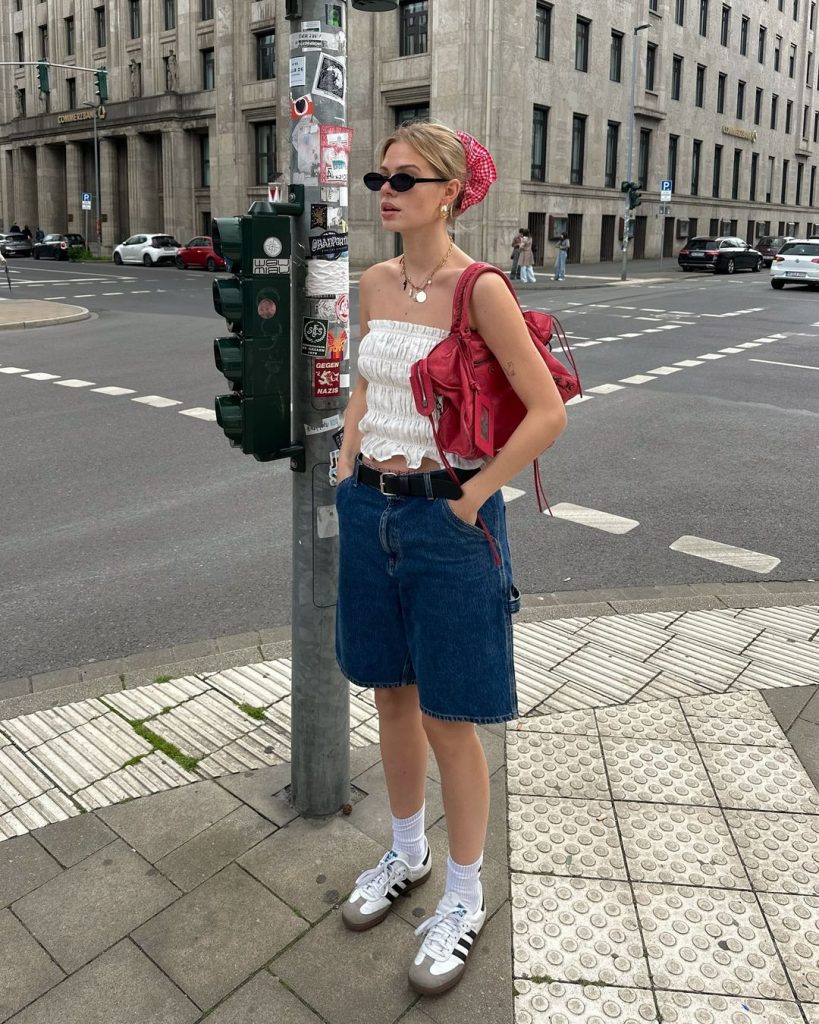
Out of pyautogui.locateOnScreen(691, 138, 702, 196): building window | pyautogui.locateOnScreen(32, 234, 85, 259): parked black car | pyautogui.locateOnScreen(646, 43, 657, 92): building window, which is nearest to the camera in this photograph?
pyautogui.locateOnScreen(646, 43, 657, 92): building window

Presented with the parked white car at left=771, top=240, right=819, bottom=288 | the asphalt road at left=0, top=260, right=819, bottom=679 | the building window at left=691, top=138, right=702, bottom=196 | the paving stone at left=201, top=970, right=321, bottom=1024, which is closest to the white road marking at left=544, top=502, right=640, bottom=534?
the asphalt road at left=0, top=260, right=819, bottom=679

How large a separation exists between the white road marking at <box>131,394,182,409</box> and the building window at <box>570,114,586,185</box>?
3694cm

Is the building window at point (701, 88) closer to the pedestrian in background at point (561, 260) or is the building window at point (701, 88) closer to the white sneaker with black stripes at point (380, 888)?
the pedestrian in background at point (561, 260)

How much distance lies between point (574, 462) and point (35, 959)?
6.53 m

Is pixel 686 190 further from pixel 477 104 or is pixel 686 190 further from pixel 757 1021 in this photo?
pixel 757 1021

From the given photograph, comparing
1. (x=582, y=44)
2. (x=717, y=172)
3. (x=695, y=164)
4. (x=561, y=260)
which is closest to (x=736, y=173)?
(x=717, y=172)

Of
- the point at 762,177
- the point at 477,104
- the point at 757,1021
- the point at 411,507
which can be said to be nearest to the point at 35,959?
the point at 411,507

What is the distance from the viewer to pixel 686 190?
54281 millimetres

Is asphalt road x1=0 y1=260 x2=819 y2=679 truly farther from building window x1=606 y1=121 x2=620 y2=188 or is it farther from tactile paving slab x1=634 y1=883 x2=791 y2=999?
building window x1=606 y1=121 x2=620 y2=188

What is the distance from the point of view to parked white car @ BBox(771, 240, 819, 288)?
30812 millimetres

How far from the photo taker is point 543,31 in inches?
1606

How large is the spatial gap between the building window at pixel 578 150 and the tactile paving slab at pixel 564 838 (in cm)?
4415

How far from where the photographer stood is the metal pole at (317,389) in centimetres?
273

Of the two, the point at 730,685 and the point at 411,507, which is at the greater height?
the point at 411,507
